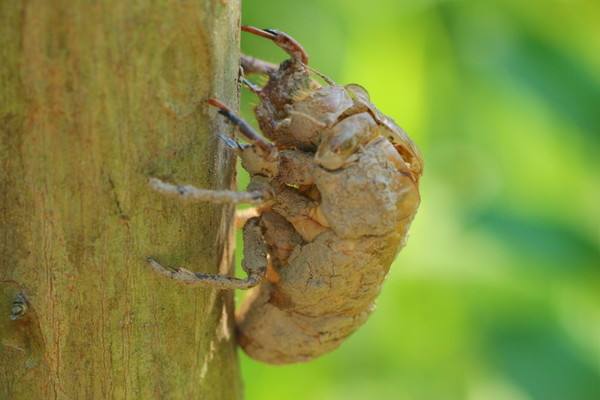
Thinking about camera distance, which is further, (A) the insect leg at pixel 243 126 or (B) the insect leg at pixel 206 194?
(A) the insect leg at pixel 243 126

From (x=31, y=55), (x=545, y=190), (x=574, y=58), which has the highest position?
(x=31, y=55)

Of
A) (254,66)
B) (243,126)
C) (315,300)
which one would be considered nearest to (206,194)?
(243,126)

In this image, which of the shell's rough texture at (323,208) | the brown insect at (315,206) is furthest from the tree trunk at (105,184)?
the shell's rough texture at (323,208)

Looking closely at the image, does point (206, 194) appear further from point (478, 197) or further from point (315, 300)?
point (478, 197)

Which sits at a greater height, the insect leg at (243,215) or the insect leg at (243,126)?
the insect leg at (243,126)

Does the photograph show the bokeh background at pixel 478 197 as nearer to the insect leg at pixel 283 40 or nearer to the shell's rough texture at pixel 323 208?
the shell's rough texture at pixel 323 208

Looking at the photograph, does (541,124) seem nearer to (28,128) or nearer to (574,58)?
(574,58)

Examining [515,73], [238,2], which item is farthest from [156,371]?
Answer: [515,73]

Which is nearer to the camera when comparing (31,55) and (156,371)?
(31,55)
